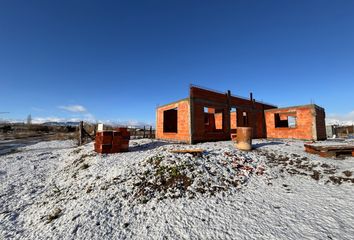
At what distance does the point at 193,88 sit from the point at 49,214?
37.7ft

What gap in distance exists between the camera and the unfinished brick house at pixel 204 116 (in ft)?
44.9

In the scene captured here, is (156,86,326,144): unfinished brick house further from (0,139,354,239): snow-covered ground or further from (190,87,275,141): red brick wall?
(0,139,354,239): snow-covered ground

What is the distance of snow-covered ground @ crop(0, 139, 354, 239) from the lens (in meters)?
3.83

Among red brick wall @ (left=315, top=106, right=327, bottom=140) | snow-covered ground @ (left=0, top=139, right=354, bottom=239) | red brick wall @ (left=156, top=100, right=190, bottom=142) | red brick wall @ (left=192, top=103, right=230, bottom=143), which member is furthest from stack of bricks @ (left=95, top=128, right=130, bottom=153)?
red brick wall @ (left=315, top=106, right=327, bottom=140)

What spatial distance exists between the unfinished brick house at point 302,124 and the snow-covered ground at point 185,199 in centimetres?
977

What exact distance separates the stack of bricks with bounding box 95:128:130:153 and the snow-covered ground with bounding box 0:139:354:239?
132 centimetres

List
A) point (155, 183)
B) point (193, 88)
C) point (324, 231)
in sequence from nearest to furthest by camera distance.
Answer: point (324, 231), point (155, 183), point (193, 88)

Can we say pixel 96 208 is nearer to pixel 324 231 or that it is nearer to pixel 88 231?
pixel 88 231

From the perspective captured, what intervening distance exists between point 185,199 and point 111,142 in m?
6.62

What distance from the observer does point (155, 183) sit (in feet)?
19.6

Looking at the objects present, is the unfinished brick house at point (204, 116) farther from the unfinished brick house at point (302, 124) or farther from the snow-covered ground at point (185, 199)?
the snow-covered ground at point (185, 199)

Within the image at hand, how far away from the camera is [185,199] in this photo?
5137mm

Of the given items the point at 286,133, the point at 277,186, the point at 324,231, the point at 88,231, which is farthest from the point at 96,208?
the point at 286,133

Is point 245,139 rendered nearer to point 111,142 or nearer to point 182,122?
point 182,122
